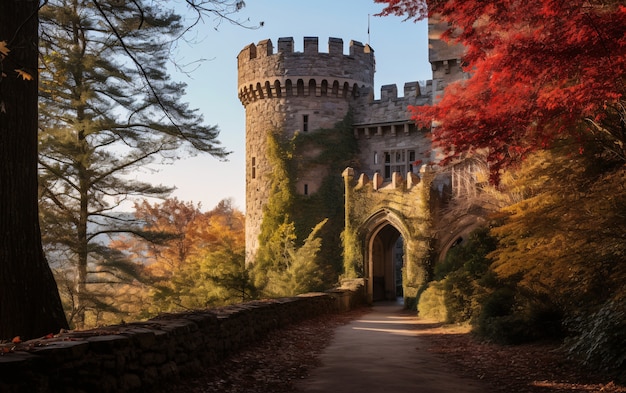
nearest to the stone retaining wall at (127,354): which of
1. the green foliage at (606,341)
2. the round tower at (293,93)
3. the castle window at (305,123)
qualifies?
the green foliage at (606,341)

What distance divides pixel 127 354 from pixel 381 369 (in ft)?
11.8

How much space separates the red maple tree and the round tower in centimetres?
2015

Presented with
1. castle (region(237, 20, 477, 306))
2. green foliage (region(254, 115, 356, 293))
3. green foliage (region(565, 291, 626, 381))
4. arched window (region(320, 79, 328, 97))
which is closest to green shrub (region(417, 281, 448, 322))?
green foliage (region(565, 291, 626, 381))

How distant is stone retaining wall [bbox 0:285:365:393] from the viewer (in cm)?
413

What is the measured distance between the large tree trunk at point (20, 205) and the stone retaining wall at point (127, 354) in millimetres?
1377

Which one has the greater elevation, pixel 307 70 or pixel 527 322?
pixel 307 70

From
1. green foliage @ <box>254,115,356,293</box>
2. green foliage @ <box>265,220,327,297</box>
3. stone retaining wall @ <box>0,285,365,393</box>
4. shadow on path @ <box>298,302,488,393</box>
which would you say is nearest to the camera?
stone retaining wall @ <box>0,285,365,393</box>

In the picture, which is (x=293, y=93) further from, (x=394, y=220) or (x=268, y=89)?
(x=394, y=220)

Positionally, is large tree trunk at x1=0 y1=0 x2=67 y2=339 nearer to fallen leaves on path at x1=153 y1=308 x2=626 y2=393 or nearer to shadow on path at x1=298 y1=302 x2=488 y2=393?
fallen leaves on path at x1=153 y1=308 x2=626 y2=393

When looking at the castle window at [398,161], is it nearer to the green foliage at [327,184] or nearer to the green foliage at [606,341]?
the green foliage at [327,184]

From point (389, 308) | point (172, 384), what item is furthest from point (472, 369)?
point (389, 308)

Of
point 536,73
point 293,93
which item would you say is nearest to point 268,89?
point 293,93

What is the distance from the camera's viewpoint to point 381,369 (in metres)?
7.81

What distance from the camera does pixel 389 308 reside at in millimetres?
23812
